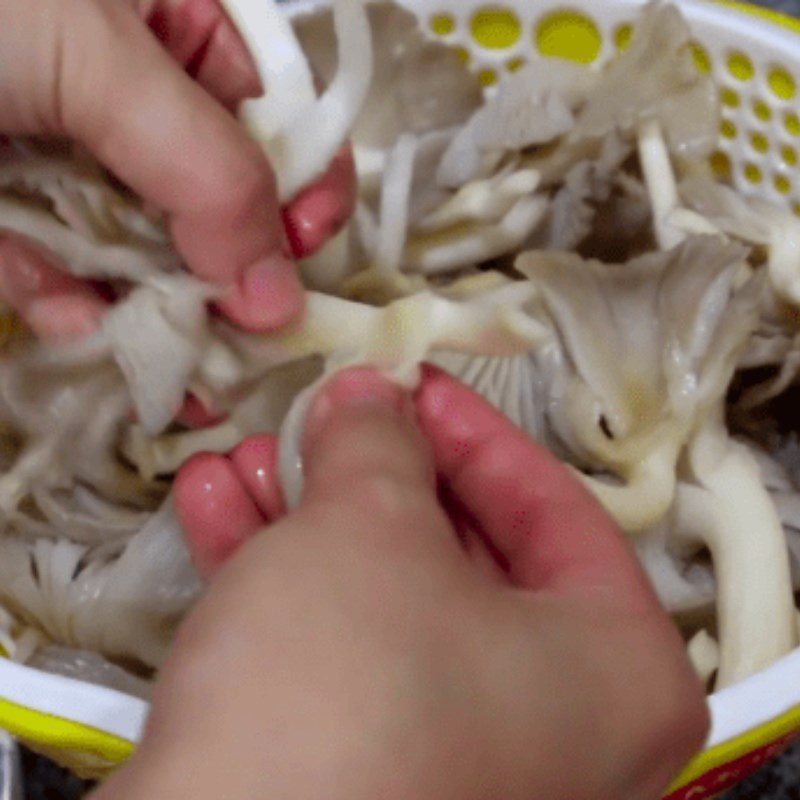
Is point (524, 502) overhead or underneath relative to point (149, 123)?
underneath

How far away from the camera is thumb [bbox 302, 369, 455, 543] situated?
325 mm

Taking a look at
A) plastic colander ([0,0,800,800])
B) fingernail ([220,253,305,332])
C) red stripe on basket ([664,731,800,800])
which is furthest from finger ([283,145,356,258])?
red stripe on basket ([664,731,800,800])

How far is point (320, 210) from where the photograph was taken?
1.76ft

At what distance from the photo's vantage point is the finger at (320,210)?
53 cm

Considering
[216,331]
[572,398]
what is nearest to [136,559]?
[216,331]

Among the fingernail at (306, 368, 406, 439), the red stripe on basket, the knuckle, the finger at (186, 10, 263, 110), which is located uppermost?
the finger at (186, 10, 263, 110)

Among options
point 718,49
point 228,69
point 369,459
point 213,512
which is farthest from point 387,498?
point 718,49

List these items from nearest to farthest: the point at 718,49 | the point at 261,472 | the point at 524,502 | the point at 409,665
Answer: the point at 409,665
the point at 524,502
the point at 261,472
the point at 718,49

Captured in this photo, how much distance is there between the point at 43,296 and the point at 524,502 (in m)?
0.26

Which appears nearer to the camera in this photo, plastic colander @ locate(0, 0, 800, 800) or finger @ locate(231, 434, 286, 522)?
finger @ locate(231, 434, 286, 522)

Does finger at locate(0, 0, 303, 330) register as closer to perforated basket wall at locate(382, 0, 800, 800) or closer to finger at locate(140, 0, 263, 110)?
finger at locate(140, 0, 263, 110)

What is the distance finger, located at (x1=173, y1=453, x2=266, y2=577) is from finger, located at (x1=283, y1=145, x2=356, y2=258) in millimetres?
112

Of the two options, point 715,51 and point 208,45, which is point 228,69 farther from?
point 715,51

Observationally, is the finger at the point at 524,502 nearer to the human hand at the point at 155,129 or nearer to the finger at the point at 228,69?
the human hand at the point at 155,129
